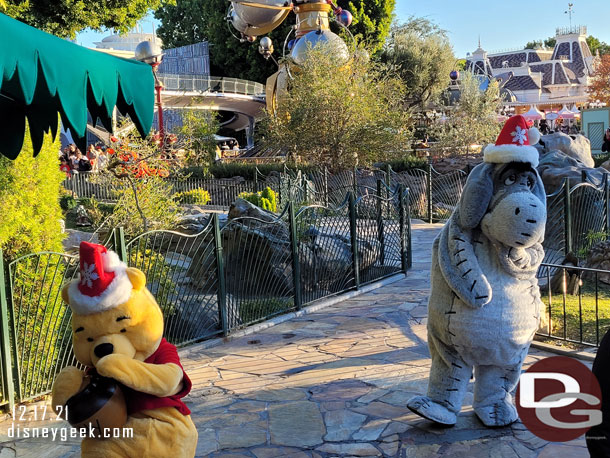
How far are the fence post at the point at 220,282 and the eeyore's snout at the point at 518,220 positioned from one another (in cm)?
350

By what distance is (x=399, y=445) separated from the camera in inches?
166

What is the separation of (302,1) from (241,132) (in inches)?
1398

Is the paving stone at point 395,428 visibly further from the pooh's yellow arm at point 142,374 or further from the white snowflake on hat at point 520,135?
the white snowflake on hat at point 520,135

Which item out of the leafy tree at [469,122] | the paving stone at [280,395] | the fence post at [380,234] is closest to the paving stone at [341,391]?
the paving stone at [280,395]

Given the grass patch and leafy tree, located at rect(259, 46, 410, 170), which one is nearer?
the grass patch

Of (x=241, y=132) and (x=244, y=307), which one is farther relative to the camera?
(x=241, y=132)

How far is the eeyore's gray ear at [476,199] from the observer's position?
13.3ft

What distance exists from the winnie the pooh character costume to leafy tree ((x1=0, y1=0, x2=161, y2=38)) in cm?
1088

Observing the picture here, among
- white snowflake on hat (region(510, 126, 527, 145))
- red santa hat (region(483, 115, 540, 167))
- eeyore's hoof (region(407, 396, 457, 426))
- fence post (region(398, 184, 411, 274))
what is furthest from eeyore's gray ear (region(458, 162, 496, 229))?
fence post (region(398, 184, 411, 274))

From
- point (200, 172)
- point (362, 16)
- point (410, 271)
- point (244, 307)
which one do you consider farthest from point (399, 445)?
point (362, 16)

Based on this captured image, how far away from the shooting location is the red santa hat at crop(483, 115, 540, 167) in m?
4.05

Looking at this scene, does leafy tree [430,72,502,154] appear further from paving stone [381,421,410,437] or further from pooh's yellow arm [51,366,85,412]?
pooh's yellow arm [51,366,85,412]

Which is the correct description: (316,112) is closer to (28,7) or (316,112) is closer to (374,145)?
(374,145)

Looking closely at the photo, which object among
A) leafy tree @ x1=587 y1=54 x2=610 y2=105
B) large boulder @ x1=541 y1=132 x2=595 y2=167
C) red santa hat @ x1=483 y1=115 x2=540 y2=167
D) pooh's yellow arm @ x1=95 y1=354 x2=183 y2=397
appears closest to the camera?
pooh's yellow arm @ x1=95 y1=354 x2=183 y2=397
